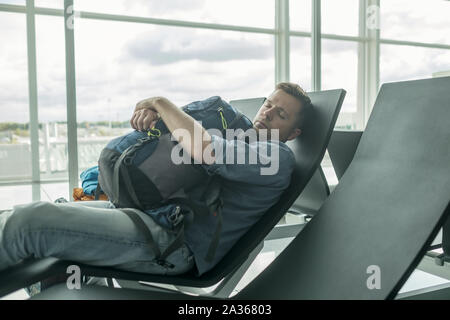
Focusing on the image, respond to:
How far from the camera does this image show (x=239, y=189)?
1172 millimetres

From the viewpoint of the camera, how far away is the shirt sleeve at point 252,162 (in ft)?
3.44

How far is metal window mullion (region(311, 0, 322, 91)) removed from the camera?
2684mm

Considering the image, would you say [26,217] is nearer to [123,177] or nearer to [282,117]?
[123,177]

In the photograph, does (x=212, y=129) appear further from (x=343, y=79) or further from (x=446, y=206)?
(x=343, y=79)

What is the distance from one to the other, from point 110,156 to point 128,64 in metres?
3.18

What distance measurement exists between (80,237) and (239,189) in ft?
1.52

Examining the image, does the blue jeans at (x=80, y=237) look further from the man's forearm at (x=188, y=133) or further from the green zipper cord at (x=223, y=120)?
the green zipper cord at (x=223, y=120)

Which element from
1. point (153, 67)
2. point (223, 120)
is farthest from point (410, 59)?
point (223, 120)

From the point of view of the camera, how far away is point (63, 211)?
0.98m

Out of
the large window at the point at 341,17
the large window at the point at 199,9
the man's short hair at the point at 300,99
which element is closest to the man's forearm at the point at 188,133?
the man's short hair at the point at 300,99

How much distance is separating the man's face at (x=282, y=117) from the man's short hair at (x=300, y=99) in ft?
0.04

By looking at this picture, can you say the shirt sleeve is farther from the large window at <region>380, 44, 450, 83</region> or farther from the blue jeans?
the large window at <region>380, 44, 450, 83</region>

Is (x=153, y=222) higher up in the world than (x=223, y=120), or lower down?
lower down

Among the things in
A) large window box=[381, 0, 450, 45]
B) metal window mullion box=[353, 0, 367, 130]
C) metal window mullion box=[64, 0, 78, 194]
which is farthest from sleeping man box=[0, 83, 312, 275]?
large window box=[381, 0, 450, 45]
